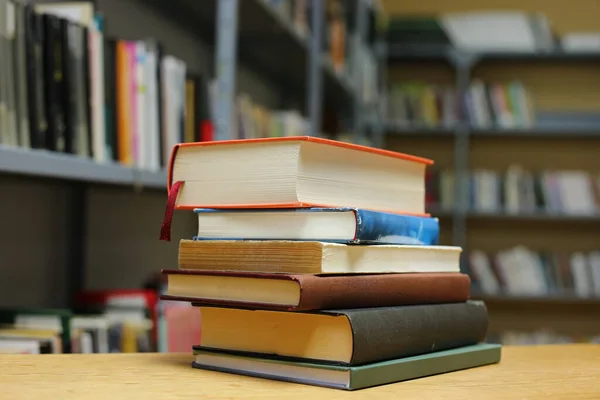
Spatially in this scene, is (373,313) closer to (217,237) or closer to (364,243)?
(364,243)

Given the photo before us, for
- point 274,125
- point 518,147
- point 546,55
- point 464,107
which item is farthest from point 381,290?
point 518,147

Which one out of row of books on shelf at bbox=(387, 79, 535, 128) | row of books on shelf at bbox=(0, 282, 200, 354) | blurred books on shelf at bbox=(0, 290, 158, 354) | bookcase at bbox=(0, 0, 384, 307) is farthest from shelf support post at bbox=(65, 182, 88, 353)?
row of books on shelf at bbox=(387, 79, 535, 128)

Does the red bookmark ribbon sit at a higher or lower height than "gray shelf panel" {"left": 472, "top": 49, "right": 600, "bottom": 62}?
lower

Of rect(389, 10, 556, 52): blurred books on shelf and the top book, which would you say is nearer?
the top book

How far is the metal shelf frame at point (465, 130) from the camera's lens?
455 centimetres

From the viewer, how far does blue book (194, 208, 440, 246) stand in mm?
744

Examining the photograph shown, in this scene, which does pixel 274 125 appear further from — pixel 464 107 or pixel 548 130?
pixel 548 130

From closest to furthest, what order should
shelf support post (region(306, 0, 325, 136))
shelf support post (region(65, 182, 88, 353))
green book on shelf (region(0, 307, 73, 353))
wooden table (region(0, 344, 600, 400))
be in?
wooden table (region(0, 344, 600, 400)), green book on shelf (region(0, 307, 73, 353)), shelf support post (region(65, 182, 88, 353)), shelf support post (region(306, 0, 325, 136))

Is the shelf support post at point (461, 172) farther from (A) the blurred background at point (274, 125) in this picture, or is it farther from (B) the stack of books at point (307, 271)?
(B) the stack of books at point (307, 271)

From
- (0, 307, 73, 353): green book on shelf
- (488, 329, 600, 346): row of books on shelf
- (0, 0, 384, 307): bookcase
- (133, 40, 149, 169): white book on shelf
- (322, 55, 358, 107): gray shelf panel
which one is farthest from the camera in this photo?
(488, 329, 600, 346): row of books on shelf

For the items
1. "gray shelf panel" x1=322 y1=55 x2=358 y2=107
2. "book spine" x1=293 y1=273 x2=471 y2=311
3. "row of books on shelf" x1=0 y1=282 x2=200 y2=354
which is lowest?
"row of books on shelf" x1=0 y1=282 x2=200 y2=354

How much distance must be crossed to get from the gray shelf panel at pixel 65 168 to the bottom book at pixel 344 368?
0.52 m

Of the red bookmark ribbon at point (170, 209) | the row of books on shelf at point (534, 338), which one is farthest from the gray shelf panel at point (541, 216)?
the red bookmark ribbon at point (170, 209)

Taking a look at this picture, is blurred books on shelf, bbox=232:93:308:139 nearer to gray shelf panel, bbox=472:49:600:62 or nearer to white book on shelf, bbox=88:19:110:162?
white book on shelf, bbox=88:19:110:162
